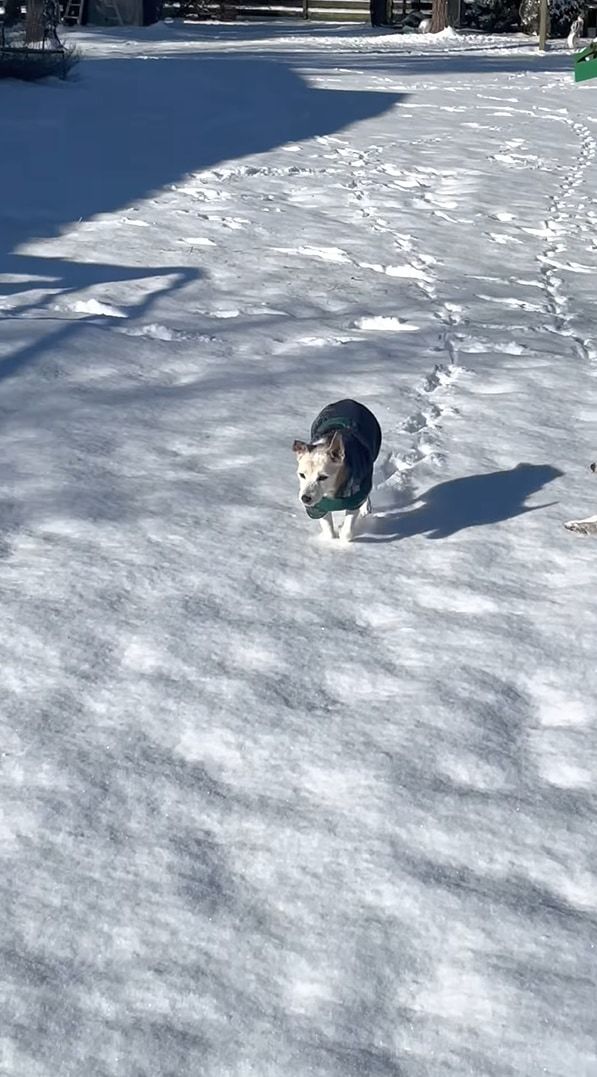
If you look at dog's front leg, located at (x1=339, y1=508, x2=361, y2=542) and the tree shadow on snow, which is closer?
dog's front leg, located at (x1=339, y1=508, x2=361, y2=542)

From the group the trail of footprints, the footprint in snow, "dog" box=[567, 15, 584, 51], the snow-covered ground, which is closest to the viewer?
the snow-covered ground

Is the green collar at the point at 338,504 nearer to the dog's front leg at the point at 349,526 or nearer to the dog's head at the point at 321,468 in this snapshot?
the dog's head at the point at 321,468

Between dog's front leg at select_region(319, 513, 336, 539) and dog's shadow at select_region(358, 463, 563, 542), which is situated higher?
dog's front leg at select_region(319, 513, 336, 539)

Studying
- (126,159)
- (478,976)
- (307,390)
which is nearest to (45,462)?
(307,390)

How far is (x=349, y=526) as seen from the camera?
16.7ft

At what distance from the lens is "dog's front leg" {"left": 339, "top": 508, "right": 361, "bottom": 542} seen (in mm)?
5066

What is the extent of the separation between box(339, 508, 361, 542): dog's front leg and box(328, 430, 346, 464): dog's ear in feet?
1.52

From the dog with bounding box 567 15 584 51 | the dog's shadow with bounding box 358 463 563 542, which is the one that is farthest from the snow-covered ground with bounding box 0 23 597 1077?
the dog with bounding box 567 15 584 51

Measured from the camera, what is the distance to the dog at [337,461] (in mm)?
4648

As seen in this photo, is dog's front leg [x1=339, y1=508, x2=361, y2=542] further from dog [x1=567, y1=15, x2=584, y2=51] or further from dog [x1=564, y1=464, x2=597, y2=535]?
dog [x1=567, y1=15, x2=584, y2=51]

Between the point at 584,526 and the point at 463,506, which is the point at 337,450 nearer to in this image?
the point at 463,506

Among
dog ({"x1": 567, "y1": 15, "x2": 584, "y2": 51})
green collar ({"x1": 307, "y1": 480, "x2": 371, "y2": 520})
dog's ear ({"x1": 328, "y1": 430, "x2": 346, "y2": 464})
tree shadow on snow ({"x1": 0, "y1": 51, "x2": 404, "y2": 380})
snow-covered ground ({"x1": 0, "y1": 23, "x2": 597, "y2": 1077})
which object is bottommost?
snow-covered ground ({"x1": 0, "y1": 23, "x2": 597, "y2": 1077})

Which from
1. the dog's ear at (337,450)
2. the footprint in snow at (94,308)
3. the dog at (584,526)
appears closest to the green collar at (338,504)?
the dog's ear at (337,450)

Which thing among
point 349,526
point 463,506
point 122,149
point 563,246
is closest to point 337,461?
point 349,526
